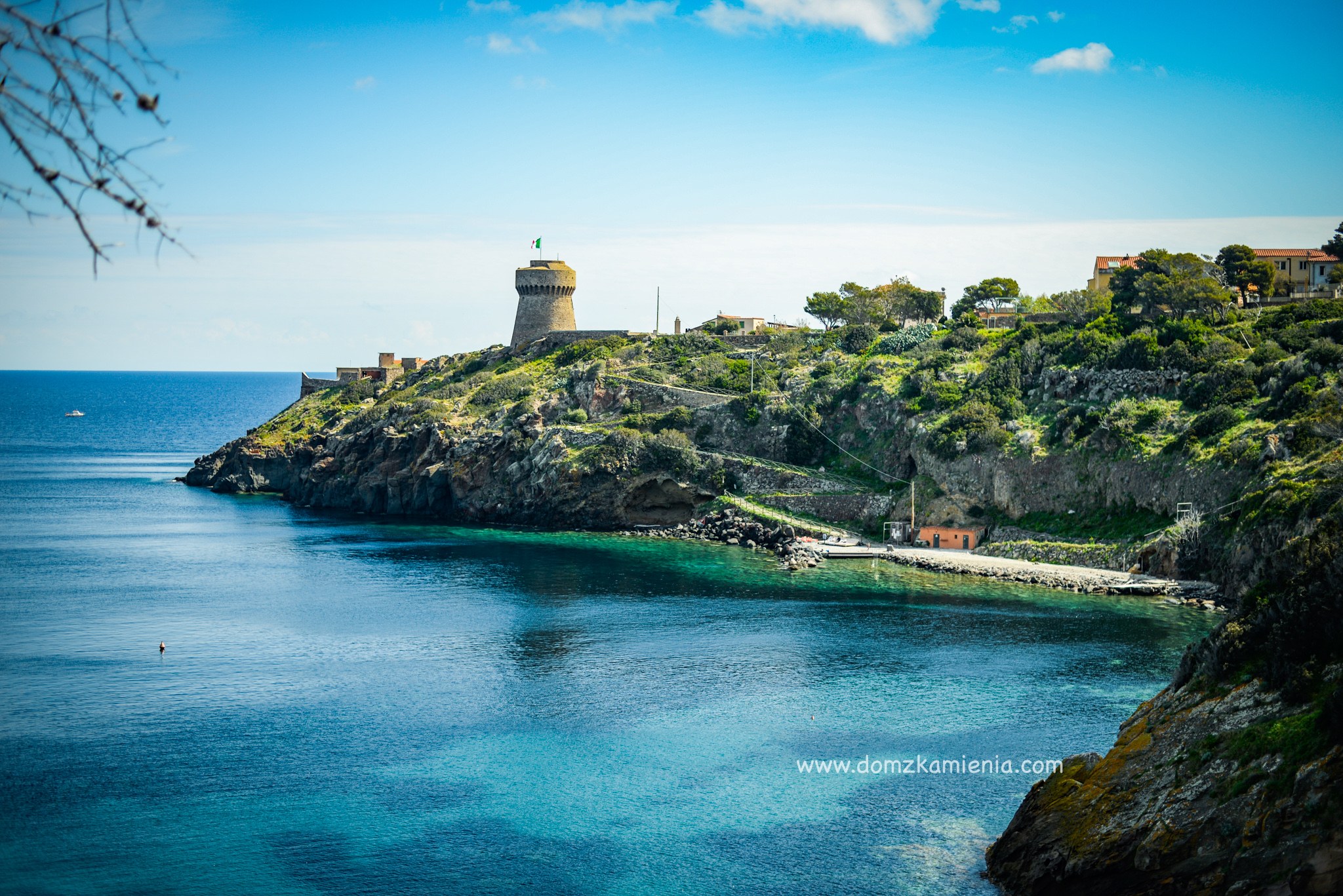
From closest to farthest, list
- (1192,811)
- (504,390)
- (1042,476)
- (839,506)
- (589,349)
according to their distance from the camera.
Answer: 1. (1192,811)
2. (1042,476)
3. (839,506)
4. (504,390)
5. (589,349)

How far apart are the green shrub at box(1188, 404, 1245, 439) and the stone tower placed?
238 ft

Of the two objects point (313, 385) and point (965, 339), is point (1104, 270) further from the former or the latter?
point (313, 385)

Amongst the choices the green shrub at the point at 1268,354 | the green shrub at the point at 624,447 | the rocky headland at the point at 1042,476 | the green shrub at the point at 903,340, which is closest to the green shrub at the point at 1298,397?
the rocky headland at the point at 1042,476

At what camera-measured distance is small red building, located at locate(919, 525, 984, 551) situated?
6825cm

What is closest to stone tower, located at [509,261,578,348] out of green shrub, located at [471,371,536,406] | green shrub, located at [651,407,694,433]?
green shrub, located at [471,371,536,406]

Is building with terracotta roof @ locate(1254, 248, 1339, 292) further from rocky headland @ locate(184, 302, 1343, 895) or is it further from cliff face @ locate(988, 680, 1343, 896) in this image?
cliff face @ locate(988, 680, 1343, 896)

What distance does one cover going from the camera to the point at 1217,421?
60250 mm

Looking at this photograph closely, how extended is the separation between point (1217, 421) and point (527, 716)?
4416 centimetres

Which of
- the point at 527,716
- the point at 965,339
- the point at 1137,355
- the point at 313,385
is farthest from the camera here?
the point at 313,385

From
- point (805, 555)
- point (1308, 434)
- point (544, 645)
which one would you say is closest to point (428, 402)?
point (805, 555)


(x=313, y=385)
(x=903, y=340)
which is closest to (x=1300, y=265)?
(x=903, y=340)

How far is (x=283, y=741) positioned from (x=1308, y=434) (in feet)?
163

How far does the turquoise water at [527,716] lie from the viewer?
26.5m

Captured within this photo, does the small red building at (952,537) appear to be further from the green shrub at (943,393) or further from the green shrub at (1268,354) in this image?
the green shrub at (1268,354)
